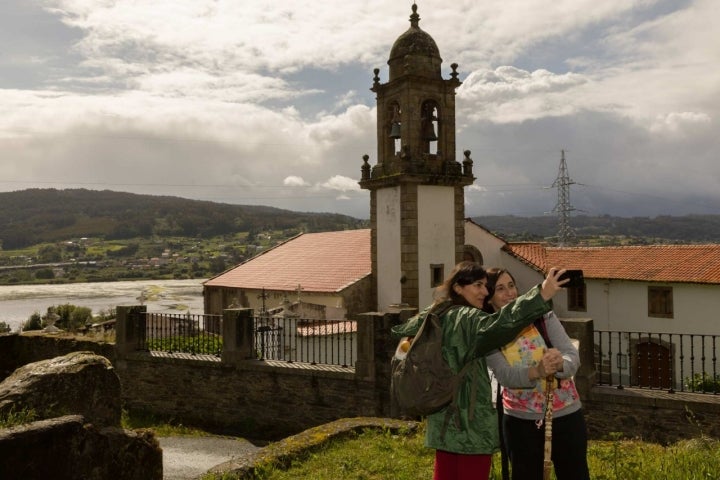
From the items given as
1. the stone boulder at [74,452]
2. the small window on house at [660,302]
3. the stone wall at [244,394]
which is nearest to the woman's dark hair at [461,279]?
the stone boulder at [74,452]

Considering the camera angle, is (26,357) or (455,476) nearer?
(455,476)

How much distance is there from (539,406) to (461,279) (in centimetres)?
96

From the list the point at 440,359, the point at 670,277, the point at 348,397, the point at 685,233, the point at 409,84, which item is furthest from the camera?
the point at 685,233

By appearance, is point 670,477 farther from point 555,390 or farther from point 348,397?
point 348,397

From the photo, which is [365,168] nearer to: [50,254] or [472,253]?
[472,253]

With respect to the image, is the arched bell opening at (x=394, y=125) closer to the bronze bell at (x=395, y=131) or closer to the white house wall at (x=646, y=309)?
the bronze bell at (x=395, y=131)

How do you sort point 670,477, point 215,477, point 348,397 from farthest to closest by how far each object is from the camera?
point 348,397, point 215,477, point 670,477

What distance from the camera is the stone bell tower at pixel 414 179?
1977 cm

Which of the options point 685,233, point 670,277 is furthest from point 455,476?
point 685,233

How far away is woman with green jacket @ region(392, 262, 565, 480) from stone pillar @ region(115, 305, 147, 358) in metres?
10.8

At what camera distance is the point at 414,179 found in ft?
64.3

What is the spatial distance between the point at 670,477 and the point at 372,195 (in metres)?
17.1

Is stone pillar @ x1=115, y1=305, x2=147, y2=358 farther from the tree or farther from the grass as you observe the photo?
the tree

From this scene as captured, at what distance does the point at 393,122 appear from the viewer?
2036 centimetres
